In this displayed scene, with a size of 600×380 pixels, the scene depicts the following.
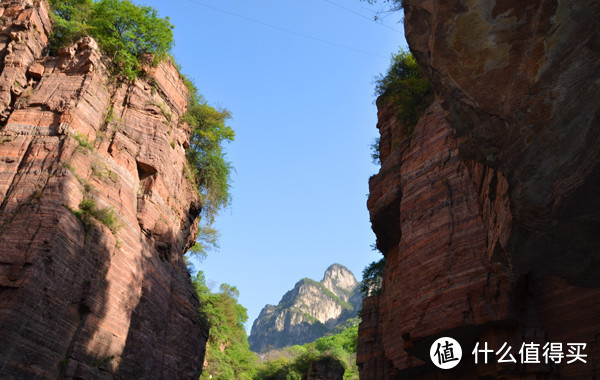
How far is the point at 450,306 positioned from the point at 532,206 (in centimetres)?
523

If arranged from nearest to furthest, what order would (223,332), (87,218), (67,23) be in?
(87,218), (67,23), (223,332)

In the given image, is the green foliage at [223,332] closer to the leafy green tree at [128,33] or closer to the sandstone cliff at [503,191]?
the leafy green tree at [128,33]

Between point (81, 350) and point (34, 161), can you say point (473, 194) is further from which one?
point (34, 161)

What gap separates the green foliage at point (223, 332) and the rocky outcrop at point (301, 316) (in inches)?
4764

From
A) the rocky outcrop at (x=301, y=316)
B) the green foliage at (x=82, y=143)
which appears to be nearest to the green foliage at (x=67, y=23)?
the green foliage at (x=82, y=143)

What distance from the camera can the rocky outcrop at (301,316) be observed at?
536ft

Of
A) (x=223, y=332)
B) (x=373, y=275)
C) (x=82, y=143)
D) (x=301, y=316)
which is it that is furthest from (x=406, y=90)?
(x=301, y=316)

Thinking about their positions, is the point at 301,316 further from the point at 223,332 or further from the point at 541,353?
the point at 541,353

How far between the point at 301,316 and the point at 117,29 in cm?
15726

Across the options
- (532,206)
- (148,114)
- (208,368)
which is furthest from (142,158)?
(208,368)

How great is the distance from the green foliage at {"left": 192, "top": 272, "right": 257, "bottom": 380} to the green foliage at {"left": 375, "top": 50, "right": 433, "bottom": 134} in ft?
53.2

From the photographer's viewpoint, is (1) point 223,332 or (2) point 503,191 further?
(1) point 223,332

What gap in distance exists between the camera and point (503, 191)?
1018cm

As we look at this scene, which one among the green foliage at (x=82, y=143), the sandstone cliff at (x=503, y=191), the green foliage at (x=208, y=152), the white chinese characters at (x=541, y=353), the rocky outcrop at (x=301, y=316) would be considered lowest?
the white chinese characters at (x=541, y=353)
